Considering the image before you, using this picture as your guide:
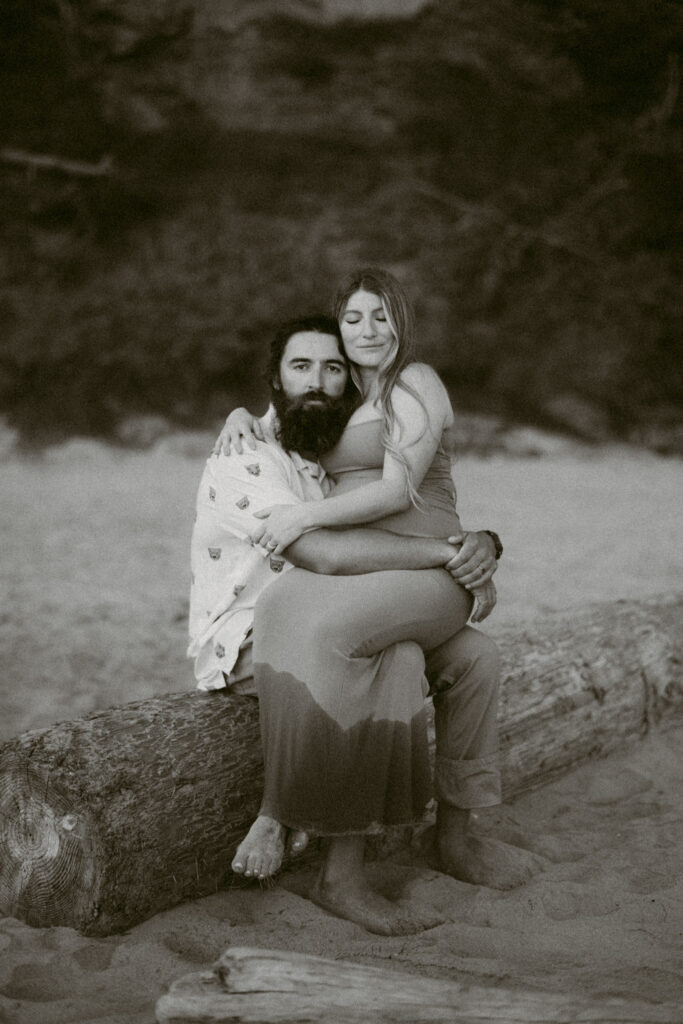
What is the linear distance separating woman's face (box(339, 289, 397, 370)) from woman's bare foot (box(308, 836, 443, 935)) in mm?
1372

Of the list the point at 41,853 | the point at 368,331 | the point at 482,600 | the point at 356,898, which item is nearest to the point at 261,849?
the point at 356,898

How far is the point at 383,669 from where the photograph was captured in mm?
2633

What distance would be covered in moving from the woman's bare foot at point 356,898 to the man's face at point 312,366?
1283mm

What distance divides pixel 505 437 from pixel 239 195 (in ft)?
12.6

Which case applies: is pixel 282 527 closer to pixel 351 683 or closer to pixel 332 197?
pixel 351 683

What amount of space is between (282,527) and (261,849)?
0.83m

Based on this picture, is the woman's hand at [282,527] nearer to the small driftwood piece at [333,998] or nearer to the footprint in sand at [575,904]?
the small driftwood piece at [333,998]

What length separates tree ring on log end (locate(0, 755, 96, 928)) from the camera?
2.51 metres

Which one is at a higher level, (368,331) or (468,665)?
(368,331)

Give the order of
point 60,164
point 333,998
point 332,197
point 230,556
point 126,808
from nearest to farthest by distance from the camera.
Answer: point 333,998
point 126,808
point 230,556
point 60,164
point 332,197

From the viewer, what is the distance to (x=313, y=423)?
2.97 meters

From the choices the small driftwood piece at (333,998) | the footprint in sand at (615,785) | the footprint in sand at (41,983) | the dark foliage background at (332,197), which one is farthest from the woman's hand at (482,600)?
the dark foliage background at (332,197)

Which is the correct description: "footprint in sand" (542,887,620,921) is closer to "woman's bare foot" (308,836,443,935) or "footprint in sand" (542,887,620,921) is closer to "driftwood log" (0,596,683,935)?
"woman's bare foot" (308,836,443,935)

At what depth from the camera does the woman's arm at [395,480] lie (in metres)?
2.74
